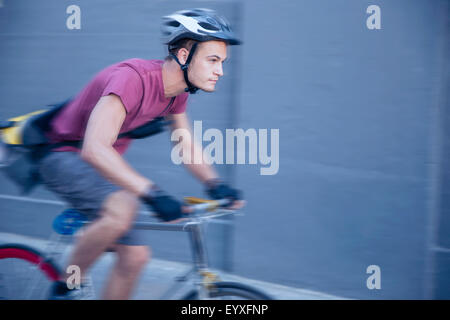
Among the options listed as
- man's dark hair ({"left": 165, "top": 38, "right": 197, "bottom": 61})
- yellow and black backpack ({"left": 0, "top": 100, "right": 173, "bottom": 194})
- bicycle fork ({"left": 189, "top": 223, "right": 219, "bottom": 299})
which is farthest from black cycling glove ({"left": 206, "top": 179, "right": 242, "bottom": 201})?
man's dark hair ({"left": 165, "top": 38, "right": 197, "bottom": 61})

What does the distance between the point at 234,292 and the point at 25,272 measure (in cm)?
137

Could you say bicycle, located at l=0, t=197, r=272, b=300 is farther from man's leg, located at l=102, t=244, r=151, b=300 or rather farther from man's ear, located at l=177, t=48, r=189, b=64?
man's ear, located at l=177, t=48, r=189, b=64

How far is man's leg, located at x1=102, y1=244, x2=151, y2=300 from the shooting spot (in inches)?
103

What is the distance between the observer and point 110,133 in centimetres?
253

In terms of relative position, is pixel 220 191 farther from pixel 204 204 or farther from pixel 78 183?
pixel 78 183

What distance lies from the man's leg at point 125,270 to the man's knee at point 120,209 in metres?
0.13

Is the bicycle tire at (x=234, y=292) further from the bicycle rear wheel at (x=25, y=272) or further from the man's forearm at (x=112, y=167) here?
the bicycle rear wheel at (x=25, y=272)

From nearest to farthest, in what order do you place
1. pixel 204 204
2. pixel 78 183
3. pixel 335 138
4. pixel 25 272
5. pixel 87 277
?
1. pixel 204 204
2. pixel 78 183
3. pixel 87 277
4. pixel 25 272
5. pixel 335 138

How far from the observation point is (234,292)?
2.62m

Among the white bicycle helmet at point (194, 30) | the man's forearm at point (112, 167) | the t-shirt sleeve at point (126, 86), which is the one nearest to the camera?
the man's forearm at point (112, 167)

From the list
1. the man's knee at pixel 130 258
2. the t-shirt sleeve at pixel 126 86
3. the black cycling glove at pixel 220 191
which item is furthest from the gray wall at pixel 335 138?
the man's knee at pixel 130 258

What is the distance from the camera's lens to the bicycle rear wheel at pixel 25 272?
3.07 m

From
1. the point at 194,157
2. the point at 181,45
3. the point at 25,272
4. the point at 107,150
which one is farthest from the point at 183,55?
the point at 25,272
